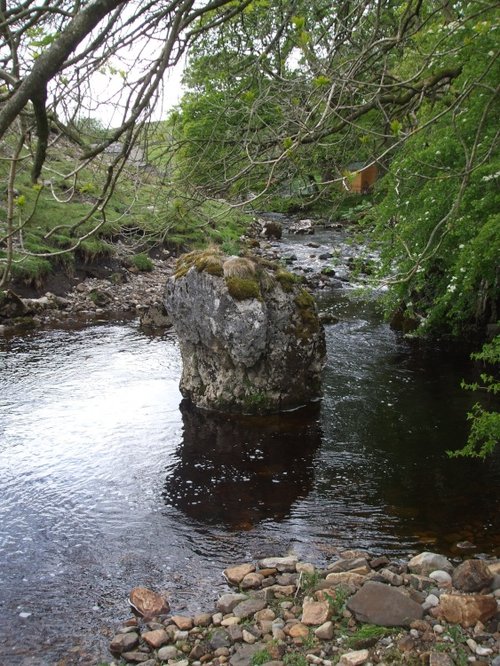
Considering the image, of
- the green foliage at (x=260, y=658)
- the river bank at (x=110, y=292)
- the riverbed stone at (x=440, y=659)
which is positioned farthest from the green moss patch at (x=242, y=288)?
the riverbed stone at (x=440, y=659)

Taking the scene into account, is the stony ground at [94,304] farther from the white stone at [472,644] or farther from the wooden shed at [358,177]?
the white stone at [472,644]

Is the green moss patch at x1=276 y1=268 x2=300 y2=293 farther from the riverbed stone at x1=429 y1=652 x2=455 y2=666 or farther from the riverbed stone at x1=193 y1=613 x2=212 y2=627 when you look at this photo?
the riverbed stone at x1=429 y1=652 x2=455 y2=666

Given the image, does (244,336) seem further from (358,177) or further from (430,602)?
(430,602)

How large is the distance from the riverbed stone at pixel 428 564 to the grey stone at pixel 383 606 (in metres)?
0.70

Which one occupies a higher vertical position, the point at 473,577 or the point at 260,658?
the point at 473,577

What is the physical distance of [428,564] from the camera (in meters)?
5.77

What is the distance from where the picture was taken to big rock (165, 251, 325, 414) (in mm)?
10492

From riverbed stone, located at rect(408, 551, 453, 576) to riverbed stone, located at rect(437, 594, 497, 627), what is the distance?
2.60 feet

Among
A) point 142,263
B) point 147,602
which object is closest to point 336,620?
point 147,602

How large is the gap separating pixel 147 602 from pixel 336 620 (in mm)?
1737

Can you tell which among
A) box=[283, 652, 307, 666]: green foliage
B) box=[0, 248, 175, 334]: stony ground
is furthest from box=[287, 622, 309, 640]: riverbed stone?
box=[0, 248, 175, 334]: stony ground

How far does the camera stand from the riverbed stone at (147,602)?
5.46m

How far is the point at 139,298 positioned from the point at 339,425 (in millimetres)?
10565

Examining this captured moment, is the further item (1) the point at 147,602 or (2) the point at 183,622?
(1) the point at 147,602
